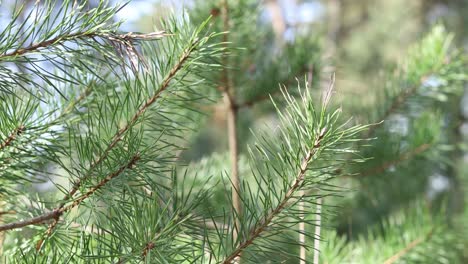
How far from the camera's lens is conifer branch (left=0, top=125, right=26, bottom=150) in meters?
0.43

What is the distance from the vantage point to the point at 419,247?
2.57 feet

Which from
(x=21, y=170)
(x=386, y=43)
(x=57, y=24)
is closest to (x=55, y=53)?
(x=57, y=24)

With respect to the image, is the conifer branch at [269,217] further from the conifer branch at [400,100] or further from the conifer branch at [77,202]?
the conifer branch at [400,100]

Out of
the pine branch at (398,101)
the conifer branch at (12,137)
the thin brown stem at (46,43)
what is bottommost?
the conifer branch at (12,137)

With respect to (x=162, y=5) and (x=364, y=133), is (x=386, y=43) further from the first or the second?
(x=162, y=5)

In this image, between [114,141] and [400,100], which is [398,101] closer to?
[400,100]

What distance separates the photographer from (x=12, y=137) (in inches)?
17.2

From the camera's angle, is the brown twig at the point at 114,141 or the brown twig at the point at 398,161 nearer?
the brown twig at the point at 114,141

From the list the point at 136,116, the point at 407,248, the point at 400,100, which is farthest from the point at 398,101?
the point at 136,116

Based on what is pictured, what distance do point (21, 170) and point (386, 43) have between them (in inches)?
137

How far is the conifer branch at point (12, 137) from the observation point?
43cm

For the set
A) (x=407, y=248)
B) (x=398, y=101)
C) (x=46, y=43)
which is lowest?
(x=407, y=248)

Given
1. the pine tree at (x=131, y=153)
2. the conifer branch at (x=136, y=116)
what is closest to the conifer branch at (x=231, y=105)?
the pine tree at (x=131, y=153)

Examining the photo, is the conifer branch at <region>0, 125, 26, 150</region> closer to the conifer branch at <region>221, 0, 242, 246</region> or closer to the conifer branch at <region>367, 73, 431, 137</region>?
the conifer branch at <region>221, 0, 242, 246</region>
